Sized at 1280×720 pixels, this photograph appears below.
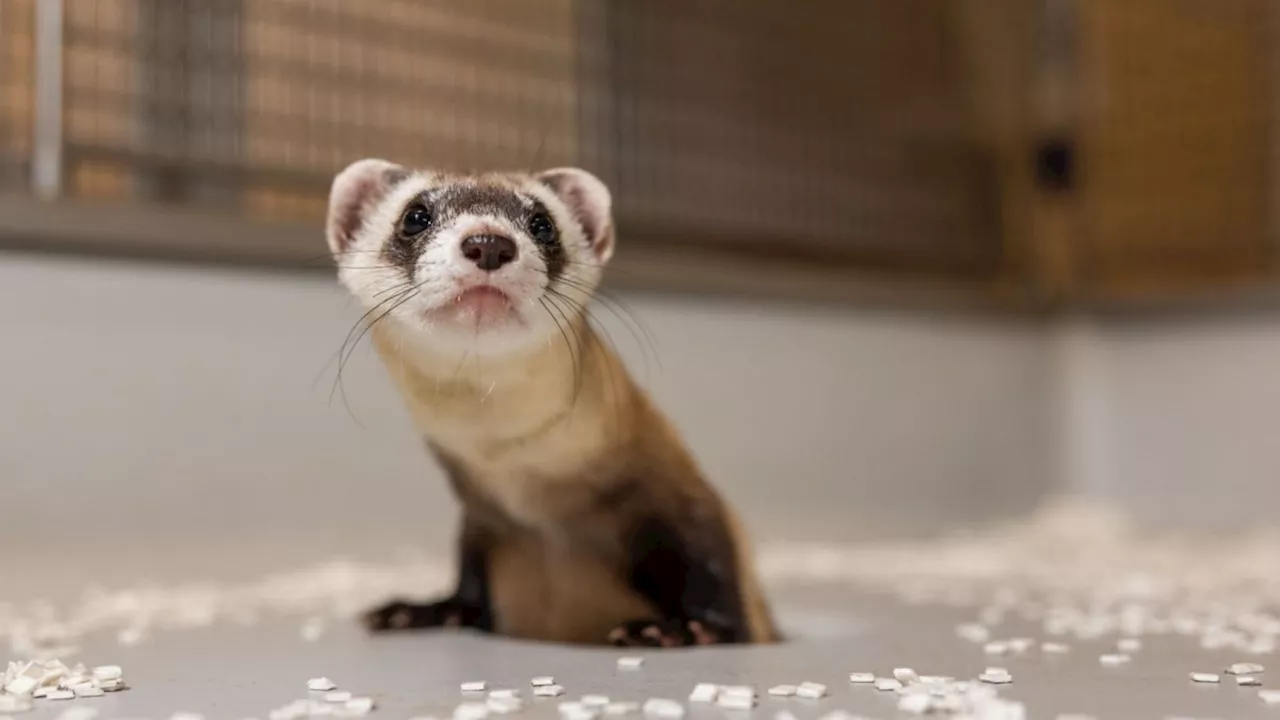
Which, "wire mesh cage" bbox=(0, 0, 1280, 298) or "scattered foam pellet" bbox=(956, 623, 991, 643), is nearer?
"scattered foam pellet" bbox=(956, 623, 991, 643)

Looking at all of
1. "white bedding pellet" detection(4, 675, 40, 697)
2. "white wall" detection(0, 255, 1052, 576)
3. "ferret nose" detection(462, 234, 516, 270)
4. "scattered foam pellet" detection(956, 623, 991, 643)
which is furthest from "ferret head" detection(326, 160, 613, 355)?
"scattered foam pellet" detection(956, 623, 991, 643)

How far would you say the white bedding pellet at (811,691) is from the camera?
0.79 m

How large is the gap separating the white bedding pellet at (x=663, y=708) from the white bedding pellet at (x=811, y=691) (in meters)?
0.08

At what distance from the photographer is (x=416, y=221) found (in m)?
0.92

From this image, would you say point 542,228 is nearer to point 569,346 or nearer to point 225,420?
point 569,346

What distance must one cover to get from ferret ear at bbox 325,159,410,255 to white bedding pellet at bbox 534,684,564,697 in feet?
1.28

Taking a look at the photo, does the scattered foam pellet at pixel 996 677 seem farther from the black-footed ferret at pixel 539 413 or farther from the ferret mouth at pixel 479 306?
the ferret mouth at pixel 479 306

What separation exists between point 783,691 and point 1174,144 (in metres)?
2.09

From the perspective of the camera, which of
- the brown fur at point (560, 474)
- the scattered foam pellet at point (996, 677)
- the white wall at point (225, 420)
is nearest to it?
the scattered foam pellet at point (996, 677)

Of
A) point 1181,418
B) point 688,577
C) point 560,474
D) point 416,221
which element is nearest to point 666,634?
point 688,577

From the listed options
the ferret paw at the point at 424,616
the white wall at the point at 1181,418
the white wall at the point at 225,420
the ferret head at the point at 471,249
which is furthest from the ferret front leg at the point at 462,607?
the white wall at the point at 1181,418

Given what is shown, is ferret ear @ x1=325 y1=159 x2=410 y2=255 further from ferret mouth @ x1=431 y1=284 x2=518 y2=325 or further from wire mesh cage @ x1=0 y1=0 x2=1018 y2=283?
wire mesh cage @ x1=0 y1=0 x2=1018 y2=283

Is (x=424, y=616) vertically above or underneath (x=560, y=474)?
underneath

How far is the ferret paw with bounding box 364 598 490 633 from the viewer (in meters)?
1.14
